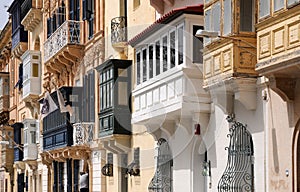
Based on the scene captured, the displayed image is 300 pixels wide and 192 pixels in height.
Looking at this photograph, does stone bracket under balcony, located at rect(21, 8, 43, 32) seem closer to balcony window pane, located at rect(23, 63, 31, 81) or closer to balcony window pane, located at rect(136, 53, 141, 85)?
balcony window pane, located at rect(23, 63, 31, 81)

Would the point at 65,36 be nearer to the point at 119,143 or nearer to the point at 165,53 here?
the point at 119,143

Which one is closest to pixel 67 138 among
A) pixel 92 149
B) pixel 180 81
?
pixel 92 149

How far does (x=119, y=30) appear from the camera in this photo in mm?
24766

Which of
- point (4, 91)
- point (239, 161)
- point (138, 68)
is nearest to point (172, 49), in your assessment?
point (138, 68)

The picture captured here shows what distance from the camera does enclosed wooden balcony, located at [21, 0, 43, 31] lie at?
124 ft

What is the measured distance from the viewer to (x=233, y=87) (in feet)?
50.6

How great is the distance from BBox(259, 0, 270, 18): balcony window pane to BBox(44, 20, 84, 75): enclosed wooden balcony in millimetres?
15791

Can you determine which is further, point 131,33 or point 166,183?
point 131,33

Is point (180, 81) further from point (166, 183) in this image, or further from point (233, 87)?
point (166, 183)

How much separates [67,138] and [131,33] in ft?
22.7

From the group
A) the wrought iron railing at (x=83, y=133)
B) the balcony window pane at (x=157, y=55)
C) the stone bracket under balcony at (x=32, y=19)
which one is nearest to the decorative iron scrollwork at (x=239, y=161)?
the balcony window pane at (x=157, y=55)

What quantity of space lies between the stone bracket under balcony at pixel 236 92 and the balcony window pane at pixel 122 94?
7.79m

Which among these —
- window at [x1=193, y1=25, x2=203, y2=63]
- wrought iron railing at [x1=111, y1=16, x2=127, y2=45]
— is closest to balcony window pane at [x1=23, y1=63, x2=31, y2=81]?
wrought iron railing at [x1=111, y1=16, x2=127, y2=45]

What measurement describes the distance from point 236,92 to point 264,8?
2245mm
